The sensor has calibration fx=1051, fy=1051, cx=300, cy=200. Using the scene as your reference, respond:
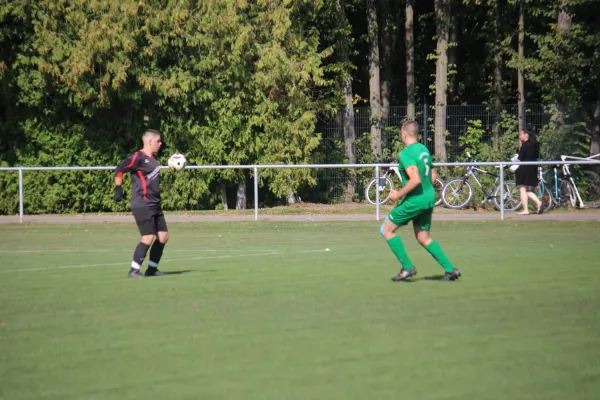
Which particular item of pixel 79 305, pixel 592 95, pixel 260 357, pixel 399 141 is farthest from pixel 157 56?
pixel 260 357

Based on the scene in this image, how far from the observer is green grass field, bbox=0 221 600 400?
6.48 meters

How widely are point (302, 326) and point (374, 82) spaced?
2301cm

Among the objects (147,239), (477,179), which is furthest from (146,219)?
(477,179)

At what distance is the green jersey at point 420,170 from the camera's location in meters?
10.9

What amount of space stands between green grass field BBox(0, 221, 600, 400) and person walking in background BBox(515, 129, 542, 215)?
7.18 metres

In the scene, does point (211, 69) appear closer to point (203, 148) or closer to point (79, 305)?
point (203, 148)

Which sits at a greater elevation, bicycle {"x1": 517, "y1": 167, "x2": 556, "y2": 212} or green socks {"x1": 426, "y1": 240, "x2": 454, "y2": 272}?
bicycle {"x1": 517, "y1": 167, "x2": 556, "y2": 212}

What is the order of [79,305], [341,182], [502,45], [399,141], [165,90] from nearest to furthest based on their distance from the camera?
1. [79,305]
2. [165,90]
3. [341,182]
4. [399,141]
5. [502,45]

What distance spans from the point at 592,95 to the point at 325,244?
669 inches

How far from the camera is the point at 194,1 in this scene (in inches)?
1027

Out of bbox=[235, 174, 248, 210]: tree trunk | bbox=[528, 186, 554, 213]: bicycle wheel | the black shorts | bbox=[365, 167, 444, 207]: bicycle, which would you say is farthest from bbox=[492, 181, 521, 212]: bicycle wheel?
the black shorts

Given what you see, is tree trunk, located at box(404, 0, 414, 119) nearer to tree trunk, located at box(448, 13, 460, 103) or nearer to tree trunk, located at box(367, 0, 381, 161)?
tree trunk, located at box(367, 0, 381, 161)

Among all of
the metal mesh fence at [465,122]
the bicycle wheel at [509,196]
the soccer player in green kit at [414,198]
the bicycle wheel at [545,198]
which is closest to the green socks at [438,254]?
the soccer player in green kit at [414,198]

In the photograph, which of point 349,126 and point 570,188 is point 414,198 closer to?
point 570,188
